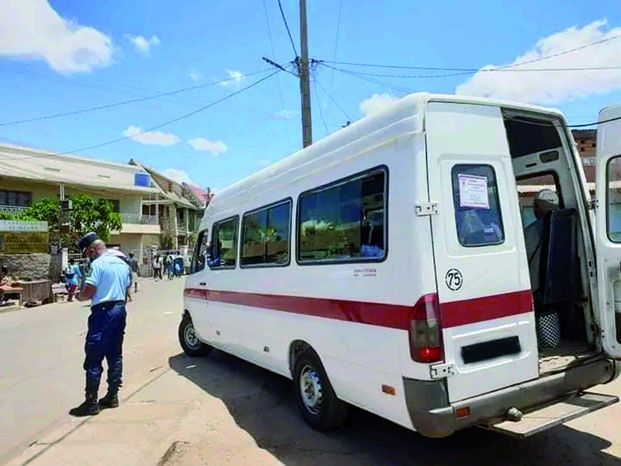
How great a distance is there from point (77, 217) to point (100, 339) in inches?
1204

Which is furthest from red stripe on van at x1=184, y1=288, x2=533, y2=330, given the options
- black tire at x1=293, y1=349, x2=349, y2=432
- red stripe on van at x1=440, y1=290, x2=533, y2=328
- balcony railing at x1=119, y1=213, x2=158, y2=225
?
balcony railing at x1=119, y1=213, x2=158, y2=225

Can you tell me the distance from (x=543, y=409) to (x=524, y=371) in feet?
1.06

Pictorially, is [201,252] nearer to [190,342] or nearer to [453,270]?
[190,342]

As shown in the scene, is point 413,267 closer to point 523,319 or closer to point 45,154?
point 523,319

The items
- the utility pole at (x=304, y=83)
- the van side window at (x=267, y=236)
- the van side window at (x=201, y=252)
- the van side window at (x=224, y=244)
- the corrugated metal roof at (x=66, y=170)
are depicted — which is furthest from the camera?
the corrugated metal roof at (x=66, y=170)

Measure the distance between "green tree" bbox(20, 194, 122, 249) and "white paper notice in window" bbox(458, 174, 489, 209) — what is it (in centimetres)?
2941

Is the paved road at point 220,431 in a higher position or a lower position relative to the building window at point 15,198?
lower

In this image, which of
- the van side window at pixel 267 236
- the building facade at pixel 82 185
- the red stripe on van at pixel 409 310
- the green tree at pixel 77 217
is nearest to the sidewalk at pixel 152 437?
the red stripe on van at pixel 409 310

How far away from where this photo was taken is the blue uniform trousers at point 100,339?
233 inches

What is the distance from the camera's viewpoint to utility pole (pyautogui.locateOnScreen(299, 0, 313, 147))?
14.1 meters

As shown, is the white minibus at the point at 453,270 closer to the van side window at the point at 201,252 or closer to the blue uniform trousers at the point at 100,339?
the blue uniform trousers at the point at 100,339

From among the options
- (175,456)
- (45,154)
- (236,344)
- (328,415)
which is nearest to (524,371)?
(328,415)

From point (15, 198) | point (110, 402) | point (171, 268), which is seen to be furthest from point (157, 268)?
point (110, 402)

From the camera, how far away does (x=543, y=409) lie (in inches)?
155
